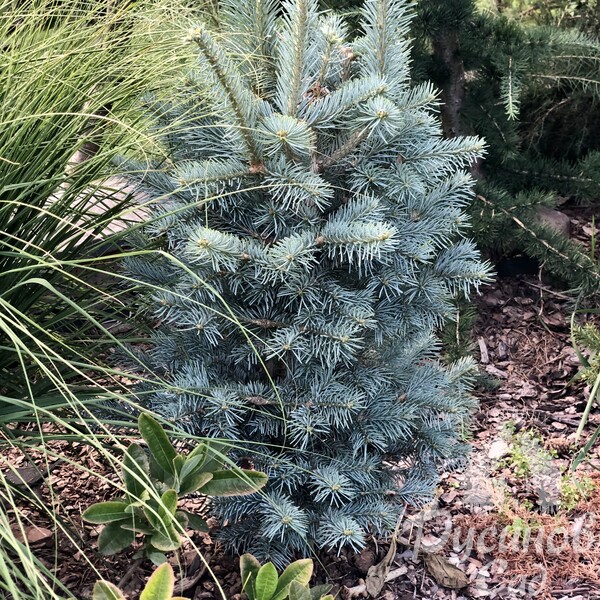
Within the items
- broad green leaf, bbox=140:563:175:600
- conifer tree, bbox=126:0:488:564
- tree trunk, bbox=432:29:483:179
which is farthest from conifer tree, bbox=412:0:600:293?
broad green leaf, bbox=140:563:175:600

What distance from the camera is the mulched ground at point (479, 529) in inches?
78.2

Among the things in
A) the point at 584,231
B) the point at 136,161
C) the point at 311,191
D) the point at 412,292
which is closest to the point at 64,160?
the point at 136,161

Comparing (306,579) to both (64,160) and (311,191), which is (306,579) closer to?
(311,191)

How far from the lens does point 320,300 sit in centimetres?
170

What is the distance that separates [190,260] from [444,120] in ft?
6.42

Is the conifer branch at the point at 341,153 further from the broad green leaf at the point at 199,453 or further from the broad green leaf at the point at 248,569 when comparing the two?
the broad green leaf at the point at 248,569

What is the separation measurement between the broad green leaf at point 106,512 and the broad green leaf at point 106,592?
0.17 m

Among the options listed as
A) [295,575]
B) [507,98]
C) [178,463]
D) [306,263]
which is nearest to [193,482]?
[178,463]

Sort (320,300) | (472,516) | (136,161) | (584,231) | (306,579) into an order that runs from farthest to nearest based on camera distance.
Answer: (584,231) → (472,516) → (136,161) → (320,300) → (306,579)

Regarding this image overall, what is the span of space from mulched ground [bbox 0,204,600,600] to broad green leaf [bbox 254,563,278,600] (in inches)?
14.8

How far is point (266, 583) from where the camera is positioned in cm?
151

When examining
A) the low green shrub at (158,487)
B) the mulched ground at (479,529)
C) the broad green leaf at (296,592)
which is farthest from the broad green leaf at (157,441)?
the broad green leaf at (296,592)

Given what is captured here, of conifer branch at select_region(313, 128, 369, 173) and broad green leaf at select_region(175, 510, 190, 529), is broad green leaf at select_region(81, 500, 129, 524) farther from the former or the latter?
conifer branch at select_region(313, 128, 369, 173)

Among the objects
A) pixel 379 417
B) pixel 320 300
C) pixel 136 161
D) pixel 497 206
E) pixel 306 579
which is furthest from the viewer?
pixel 497 206
